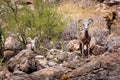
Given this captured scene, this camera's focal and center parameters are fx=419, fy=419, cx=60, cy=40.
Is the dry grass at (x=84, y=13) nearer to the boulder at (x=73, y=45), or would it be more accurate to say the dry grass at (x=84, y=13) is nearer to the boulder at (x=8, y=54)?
the boulder at (x=73, y=45)

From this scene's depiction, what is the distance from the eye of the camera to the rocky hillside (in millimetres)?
13359

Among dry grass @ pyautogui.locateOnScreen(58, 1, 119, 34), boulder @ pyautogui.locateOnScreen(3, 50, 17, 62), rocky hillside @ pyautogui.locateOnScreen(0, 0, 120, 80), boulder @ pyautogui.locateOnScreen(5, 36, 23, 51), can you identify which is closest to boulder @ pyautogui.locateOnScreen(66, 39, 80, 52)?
rocky hillside @ pyautogui.locateOnScreen(0, 0, 120, 80)

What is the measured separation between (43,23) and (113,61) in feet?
34.2

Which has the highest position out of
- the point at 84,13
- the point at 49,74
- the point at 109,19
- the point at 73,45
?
the point at 84,13

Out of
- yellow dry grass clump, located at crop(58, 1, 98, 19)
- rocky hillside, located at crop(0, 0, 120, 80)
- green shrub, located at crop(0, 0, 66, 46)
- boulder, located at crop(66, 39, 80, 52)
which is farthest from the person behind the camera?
yellow dry grass clump, located at crop(58, 1, 98, 19)

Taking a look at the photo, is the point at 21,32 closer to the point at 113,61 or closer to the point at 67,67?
the point at 67,67

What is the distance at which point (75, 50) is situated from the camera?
854 inches

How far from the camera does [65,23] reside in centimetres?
2500

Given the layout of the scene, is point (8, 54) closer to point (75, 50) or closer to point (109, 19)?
point (75, 50)

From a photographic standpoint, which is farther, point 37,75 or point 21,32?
point 21,32

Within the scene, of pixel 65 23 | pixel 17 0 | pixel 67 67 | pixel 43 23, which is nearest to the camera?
pixel 67 67

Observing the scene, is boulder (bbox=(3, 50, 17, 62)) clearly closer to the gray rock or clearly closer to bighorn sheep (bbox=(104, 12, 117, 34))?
the gray rock

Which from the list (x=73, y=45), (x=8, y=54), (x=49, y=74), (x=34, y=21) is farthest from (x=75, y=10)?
(x=49, y=74)

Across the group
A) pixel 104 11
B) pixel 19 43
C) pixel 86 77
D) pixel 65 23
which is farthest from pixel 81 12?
pixel 86 77
